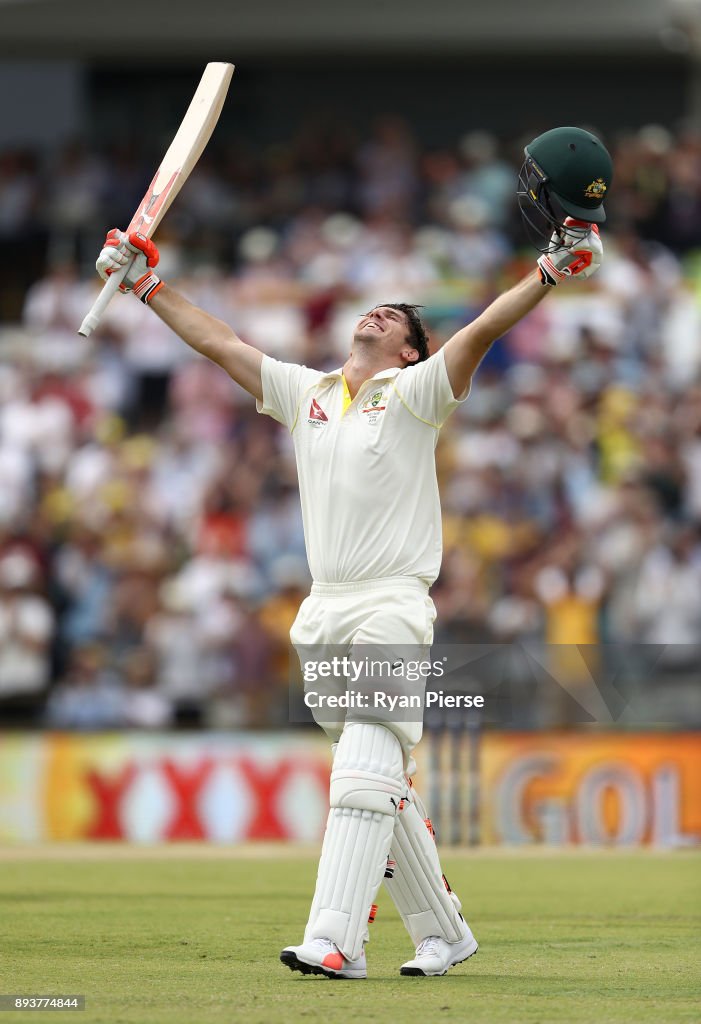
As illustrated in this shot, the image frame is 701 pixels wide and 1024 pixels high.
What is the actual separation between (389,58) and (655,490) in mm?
8897

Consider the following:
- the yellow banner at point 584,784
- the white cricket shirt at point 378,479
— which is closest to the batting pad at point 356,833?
the white cricket shirt at point 378,479

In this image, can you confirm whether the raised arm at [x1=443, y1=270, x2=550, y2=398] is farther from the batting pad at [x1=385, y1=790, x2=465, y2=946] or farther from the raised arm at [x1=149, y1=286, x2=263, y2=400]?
the batting pad at [x1=385, y1=790, x2=465, y2=946]

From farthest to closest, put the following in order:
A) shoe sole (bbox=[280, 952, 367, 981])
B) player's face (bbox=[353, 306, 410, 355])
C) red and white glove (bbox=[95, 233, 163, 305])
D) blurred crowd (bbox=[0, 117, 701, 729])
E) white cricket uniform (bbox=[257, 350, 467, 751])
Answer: blurred crowd (bbox=[0, 117, 701, 729])
red and white glove (bbox=[95, 233, 163, 305])
player's face (bbox=[353, 306, 410, 355])
white cricket uniform (bbox=[257, 350, 467, 751])
shoe sole (bbox=[280, 952, 367, 981])

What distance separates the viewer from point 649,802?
41.8ft

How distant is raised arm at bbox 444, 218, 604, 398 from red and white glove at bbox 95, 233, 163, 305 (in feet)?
3.97

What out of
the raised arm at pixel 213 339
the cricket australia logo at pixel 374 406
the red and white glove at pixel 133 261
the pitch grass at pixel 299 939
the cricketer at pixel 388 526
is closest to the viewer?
the pitch grass at pixel 299 939

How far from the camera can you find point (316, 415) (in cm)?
611

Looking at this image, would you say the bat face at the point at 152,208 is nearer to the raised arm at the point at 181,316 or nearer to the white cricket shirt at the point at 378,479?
the raised arm at the point at 181,316

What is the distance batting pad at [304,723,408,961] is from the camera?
5.57m

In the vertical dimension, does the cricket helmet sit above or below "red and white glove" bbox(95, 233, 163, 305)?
above

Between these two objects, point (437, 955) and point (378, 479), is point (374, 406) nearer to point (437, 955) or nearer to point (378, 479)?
point (378, 479)

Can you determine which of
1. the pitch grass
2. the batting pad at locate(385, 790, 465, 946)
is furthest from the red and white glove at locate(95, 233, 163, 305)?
the pitch grass

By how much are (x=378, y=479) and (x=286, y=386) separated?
0.53 m

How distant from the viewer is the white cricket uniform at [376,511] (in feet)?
19.2
